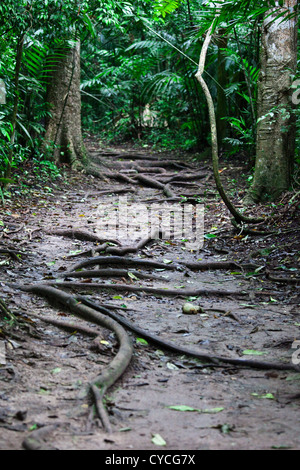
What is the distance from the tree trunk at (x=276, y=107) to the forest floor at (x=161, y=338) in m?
0.47

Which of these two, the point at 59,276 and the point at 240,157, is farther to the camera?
the point at 240,157

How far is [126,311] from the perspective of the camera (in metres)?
3.83

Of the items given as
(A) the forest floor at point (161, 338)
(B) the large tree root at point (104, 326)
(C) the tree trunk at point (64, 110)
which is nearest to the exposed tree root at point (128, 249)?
(A) the forest floor at point (161, 338)

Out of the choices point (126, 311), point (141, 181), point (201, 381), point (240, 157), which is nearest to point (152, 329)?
point (126, 311)

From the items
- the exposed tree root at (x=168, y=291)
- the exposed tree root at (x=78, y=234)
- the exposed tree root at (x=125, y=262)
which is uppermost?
the exposed tree root at (x=78, y=234)

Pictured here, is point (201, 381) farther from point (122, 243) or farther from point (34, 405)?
point (122, 243)

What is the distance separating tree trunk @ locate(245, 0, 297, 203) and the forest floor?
471 millimetres

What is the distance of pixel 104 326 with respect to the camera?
3.42 meters

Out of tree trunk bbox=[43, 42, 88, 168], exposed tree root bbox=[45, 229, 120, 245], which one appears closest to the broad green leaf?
exposed tree root bbox=[45, 229, 120, 245]

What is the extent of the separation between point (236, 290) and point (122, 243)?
6.69ft

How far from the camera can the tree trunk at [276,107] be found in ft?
21.6

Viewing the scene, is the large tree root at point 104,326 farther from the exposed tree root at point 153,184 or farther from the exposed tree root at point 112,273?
the exposed tree root at point 153,184

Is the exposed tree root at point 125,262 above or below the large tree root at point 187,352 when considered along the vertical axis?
above
